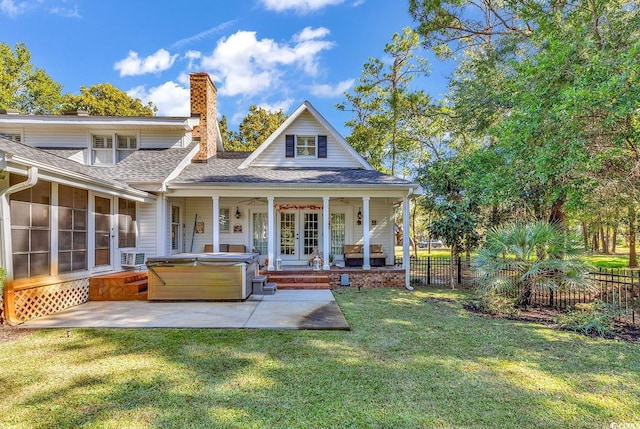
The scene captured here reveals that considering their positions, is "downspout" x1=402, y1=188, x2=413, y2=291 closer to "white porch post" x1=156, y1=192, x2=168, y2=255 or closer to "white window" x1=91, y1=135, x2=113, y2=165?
"white porch post" x1=156, y1=192, x2=168, y2=255

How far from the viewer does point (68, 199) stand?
6957 mm

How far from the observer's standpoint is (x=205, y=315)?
6383 mm

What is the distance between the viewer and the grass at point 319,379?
2.94m

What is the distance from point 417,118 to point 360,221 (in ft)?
34.7

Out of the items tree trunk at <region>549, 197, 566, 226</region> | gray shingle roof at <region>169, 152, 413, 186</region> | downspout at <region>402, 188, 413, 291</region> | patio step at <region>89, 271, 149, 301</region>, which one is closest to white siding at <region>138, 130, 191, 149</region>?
gray shingle roof at <region>169, 152, 413, 186</region>

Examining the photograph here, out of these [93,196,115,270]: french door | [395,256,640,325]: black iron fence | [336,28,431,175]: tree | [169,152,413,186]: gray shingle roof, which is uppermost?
[336,28,431,175]: tree

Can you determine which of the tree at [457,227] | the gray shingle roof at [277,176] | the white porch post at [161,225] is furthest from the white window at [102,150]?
the tree at [457,227]

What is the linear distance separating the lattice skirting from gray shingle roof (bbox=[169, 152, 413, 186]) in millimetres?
3886

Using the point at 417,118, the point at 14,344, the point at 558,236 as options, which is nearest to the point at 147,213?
the point at 14,344

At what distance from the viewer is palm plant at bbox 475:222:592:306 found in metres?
6.80

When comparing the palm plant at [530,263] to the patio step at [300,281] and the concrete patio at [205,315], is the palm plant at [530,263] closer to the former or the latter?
the concrete patio at [205,315]

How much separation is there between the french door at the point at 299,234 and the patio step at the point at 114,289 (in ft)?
18.1

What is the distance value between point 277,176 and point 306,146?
→ 7.49ft

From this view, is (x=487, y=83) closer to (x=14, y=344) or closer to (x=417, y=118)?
(x=417, y=118)
